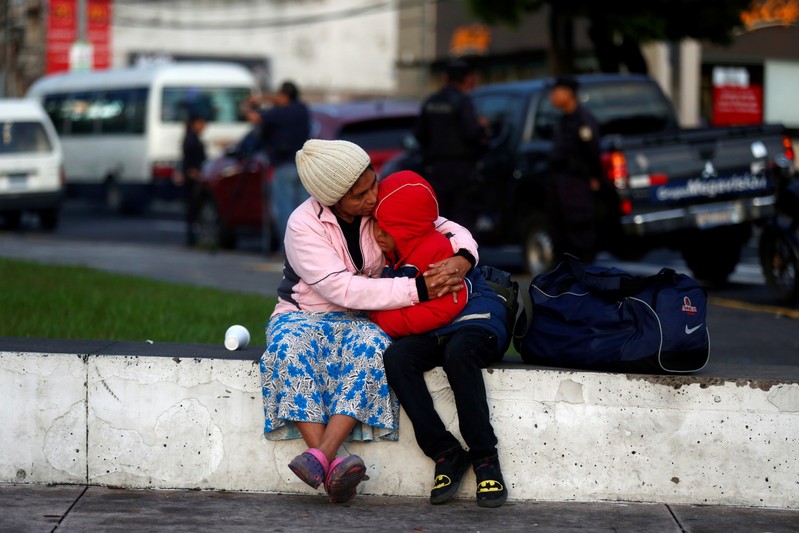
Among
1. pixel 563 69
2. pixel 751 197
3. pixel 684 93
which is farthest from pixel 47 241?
pixel 684 93

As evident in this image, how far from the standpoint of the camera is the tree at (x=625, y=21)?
69.1ft

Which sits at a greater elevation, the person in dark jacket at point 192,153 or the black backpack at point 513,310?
the black backpack at point 513,310

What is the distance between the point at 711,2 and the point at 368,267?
55.6ft

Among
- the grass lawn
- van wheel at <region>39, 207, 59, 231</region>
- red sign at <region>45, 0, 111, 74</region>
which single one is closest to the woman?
the grass lawn

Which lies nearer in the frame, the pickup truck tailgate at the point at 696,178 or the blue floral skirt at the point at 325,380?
the blue floral skirt at the point at 325,380

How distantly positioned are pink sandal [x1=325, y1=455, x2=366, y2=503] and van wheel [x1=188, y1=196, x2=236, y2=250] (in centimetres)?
1166

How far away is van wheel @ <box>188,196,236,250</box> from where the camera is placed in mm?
16719

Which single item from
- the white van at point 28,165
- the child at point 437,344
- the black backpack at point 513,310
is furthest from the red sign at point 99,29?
the child at point 437,344

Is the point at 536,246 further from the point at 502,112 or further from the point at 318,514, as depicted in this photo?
the point at 318,514

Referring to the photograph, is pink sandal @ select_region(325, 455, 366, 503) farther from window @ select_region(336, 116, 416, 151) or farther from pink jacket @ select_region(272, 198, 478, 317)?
window @ select_region(336, 116, 416, 151)

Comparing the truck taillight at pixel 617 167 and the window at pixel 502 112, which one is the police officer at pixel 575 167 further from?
the window at pixel 502 112

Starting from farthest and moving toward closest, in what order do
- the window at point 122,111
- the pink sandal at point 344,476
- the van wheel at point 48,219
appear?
the window at point 122,111 → the van wheel at point 48,219 → the pink sandal at point 344,476

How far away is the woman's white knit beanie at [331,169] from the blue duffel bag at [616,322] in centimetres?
83

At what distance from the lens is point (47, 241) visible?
18297mm
